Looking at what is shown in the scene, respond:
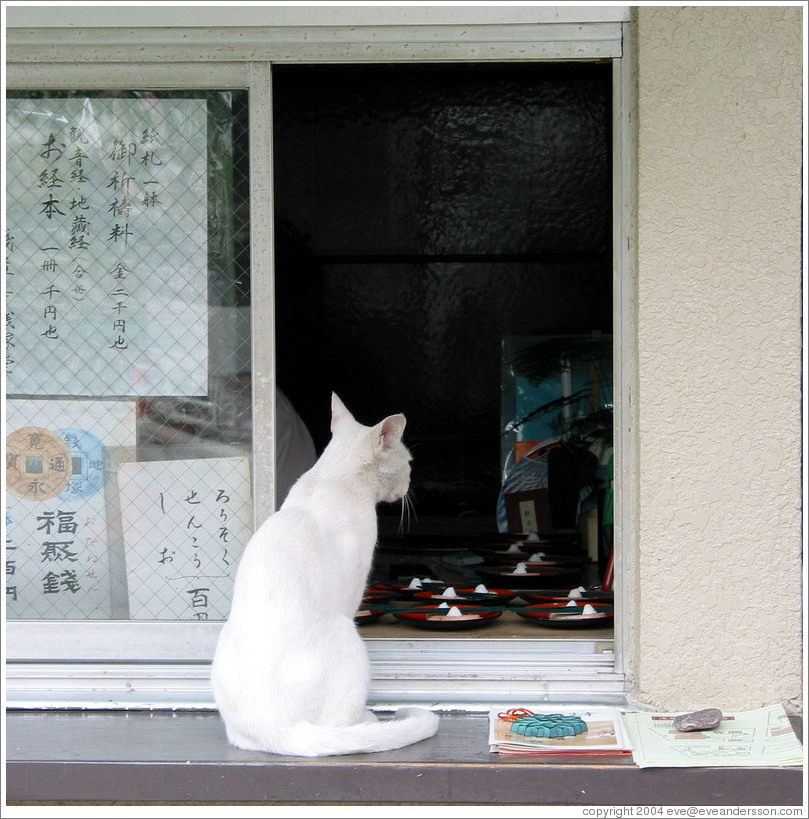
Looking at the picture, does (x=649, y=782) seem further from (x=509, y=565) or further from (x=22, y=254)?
(x=22, y=254)

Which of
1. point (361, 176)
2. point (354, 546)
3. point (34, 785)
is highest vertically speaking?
point (361, 176)

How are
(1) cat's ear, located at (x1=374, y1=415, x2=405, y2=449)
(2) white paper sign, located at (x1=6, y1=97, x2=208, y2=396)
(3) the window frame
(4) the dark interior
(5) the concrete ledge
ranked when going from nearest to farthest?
(5) the concrete ledge < (1) cat's ear, located at (x1=374, y1=415, x2=405, y2=449) < (3) the window frame < (2) white paper sign, located at (x1=6, y1=97, x2=208, y2=396) < (4) the dark interior

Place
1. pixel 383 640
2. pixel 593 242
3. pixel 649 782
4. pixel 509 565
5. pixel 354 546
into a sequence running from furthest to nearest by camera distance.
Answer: pixel 593 242
pixel 509 565
pixel 383 640
pixel 354 546
pixel 649 782

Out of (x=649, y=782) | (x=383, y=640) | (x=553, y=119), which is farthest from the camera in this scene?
(x=553, y=119)

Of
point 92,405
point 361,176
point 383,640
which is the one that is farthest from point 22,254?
point 361,176

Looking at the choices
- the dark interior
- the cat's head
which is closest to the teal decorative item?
the cat's head

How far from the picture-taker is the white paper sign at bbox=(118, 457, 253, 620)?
3340 millimetres

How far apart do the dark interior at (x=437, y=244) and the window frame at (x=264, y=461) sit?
2.49 meters

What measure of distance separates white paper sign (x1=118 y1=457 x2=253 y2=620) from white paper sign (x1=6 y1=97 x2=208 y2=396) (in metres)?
0.30

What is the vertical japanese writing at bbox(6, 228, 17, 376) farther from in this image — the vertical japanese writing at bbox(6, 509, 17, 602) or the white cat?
the white cat

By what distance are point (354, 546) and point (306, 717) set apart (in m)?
0.51

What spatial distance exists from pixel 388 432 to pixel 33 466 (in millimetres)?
1281

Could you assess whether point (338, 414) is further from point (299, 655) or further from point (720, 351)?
point (720, 351)

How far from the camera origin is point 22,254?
3.37 metres
